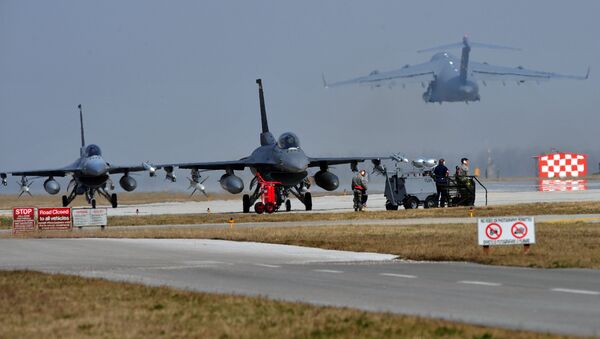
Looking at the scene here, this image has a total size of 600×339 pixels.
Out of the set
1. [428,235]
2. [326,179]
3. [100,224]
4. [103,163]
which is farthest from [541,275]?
[103,163]

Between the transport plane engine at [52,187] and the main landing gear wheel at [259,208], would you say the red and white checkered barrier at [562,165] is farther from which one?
the main landing gear wheel at [259,208]

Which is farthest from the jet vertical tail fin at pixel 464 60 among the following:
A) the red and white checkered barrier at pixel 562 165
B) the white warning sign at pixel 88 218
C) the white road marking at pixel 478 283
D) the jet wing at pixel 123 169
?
the white road marking at pixel 478 283

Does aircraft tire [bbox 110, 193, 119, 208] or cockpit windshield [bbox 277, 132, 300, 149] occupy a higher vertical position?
cockpit windshield [bbox 277, 132, 300, 149]

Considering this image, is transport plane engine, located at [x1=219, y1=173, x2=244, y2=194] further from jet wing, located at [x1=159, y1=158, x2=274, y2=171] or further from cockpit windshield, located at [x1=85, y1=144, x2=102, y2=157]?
cockpit windshield, located at [x1=85, y1=144, x2=102, y2=157]

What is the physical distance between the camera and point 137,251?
28.8 metres

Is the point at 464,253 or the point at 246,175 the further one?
the point at 246,175

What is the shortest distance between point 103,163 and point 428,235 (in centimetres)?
→ 4595

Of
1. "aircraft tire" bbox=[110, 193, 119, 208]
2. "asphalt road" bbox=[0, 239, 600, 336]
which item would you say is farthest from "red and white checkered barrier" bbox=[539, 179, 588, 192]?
"asphalt road" bbox=[0, 239, 600, 336]

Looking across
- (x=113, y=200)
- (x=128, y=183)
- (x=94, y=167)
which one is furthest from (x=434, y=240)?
(x=128, y=183)

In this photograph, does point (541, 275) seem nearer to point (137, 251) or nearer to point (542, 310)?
point (542, 310)

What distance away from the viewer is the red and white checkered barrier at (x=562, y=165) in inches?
4146

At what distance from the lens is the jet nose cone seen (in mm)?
72875

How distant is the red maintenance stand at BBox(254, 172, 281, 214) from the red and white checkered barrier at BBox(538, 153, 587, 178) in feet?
172

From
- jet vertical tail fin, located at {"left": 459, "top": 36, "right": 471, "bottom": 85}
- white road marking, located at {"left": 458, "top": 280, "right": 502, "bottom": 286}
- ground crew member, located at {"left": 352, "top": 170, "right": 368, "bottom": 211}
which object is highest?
jet vertical tail fin, located at {"left": 459, "top": 36, "right": 471, "bottom": 85}
